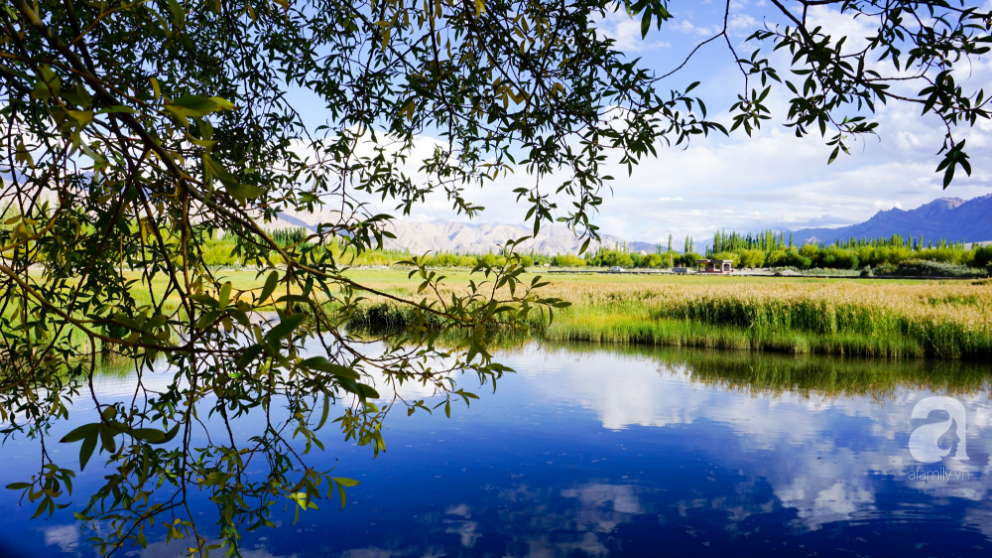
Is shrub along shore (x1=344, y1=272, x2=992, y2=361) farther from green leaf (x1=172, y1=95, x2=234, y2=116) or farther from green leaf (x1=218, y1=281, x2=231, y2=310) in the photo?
green leaf (x1=172, y1=95, x2=234, y2=116)

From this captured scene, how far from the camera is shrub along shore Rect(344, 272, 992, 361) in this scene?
51.2 feet

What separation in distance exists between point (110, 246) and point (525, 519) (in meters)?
5.31

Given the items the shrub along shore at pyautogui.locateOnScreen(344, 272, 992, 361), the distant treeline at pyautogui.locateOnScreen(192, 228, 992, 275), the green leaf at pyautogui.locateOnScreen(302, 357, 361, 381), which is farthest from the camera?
the distant treeline at pyautogui.locateOnScreen(192, 228, 992, 275)

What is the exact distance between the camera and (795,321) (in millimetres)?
18031

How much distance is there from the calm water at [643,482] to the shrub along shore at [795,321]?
12.7ft

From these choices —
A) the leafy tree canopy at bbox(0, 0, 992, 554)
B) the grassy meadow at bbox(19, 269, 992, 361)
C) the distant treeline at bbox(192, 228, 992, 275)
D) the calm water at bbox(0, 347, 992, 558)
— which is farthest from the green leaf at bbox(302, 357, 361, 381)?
the distant treeline at bbox(192, 228, 992, 275)

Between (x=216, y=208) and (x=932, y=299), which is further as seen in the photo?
(x=932, y=299)

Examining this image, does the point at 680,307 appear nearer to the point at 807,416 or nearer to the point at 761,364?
the point at 761,364

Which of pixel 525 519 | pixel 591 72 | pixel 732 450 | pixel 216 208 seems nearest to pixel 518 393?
pixel 732 450

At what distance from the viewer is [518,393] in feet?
40.1

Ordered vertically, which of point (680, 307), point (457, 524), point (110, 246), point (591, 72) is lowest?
point (457, 524)

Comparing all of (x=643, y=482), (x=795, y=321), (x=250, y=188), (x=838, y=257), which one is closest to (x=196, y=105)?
(x=250, y=188)

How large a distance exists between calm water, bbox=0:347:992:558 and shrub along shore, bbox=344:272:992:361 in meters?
3.86

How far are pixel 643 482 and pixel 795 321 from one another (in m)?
13.2
